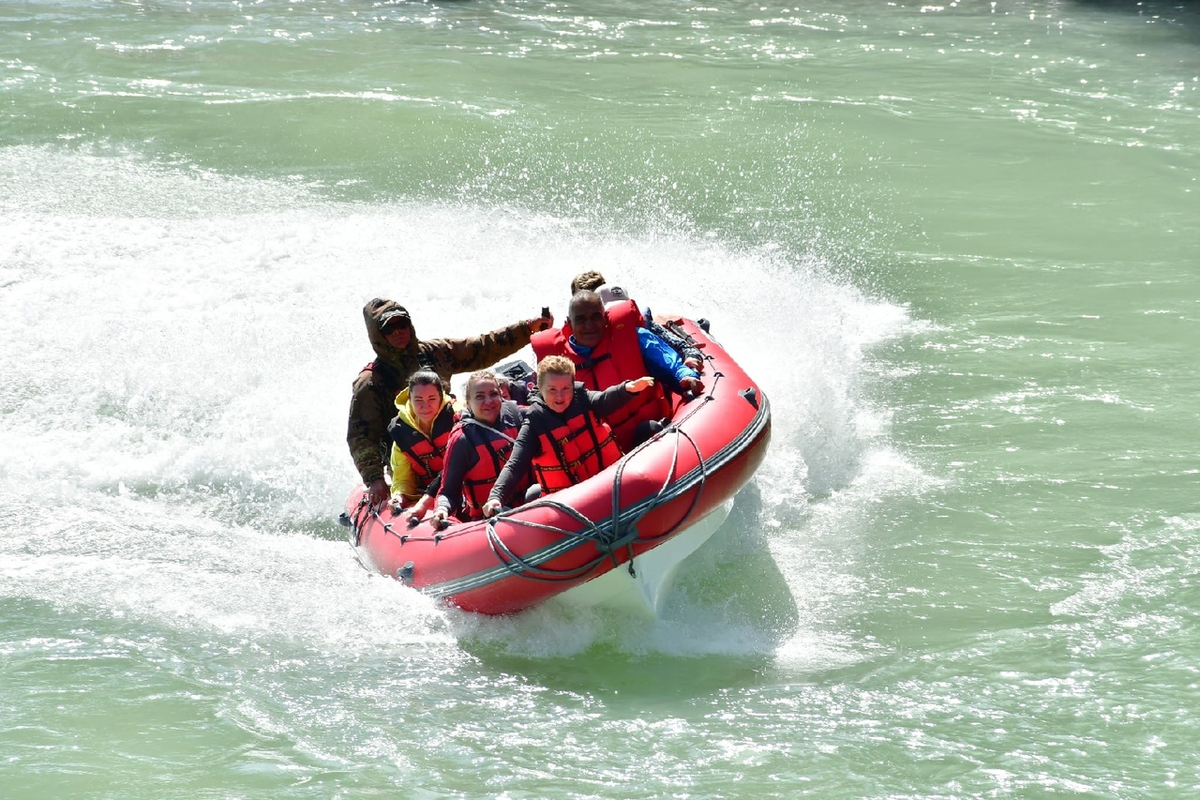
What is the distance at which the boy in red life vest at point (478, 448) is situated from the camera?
17.0ft

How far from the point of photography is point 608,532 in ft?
15.6

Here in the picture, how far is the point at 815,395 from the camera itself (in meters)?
7.01

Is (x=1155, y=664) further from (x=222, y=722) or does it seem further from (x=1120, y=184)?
(x=1120, y=184)

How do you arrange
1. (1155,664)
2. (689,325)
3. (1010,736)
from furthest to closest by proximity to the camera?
(689,325) → (1155,664) → (1010,736)

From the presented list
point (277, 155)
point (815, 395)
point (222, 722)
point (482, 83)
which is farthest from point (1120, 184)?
point (222, 722)

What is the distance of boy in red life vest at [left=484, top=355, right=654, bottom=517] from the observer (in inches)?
197

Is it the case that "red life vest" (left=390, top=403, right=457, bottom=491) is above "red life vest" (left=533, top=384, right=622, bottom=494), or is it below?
below

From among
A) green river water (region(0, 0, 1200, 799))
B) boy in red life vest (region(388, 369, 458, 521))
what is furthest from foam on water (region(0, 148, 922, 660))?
boy in red life vest (region(388, 369, 458, 521))

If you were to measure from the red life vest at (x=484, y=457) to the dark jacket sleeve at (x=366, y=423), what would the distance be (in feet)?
2.15

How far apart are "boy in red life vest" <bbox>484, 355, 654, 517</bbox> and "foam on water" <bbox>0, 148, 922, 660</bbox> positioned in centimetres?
53

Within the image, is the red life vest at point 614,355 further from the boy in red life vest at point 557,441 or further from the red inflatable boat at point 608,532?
the boy in red life vest at point 557,441

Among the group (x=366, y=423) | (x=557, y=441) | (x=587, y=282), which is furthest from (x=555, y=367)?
(x=366, y=423)

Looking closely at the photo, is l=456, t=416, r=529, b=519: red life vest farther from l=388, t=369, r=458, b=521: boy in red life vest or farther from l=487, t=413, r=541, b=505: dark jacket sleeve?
l=388, t=369, r=458, b=521: boy in red life vest

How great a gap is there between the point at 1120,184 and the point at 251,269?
6871 millimetres
